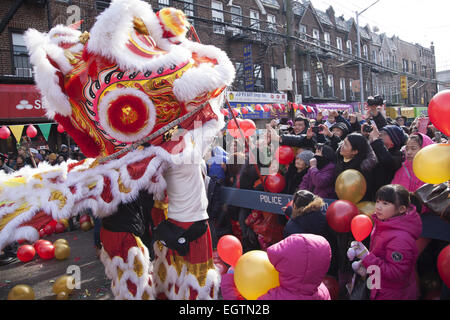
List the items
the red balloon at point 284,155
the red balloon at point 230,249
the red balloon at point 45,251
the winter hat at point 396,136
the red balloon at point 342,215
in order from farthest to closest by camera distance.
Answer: the red balloon at point 45,251
the red balloon at point 284,155
the winter hat at point 396,136
the red balloon at point 230,249
the red balloon at point 342,215

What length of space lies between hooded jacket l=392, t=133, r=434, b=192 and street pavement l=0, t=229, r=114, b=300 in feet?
10.1

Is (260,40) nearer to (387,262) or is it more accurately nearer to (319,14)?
(319,14)

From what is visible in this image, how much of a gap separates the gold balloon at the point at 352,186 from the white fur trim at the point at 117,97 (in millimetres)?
1761

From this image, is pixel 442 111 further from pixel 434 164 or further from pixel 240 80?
pixel 240 80

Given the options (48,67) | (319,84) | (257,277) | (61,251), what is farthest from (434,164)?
(319,84)

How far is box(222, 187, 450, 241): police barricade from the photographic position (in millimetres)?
2375

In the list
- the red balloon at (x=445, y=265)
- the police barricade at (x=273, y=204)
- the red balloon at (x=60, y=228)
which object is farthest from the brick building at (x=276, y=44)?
the red balloon at (x=445, y=265)

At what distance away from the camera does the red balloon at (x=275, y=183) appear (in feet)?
12.2

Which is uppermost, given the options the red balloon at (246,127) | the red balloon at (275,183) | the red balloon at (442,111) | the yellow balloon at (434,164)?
the red balloon at (246,127)

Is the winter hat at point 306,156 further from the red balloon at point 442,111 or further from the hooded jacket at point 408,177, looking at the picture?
the red balloon at point 442,111

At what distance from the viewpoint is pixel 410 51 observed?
3262cm

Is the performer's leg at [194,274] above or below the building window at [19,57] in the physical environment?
below

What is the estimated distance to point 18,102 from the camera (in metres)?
10.1

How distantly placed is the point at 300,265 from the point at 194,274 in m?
0.77
